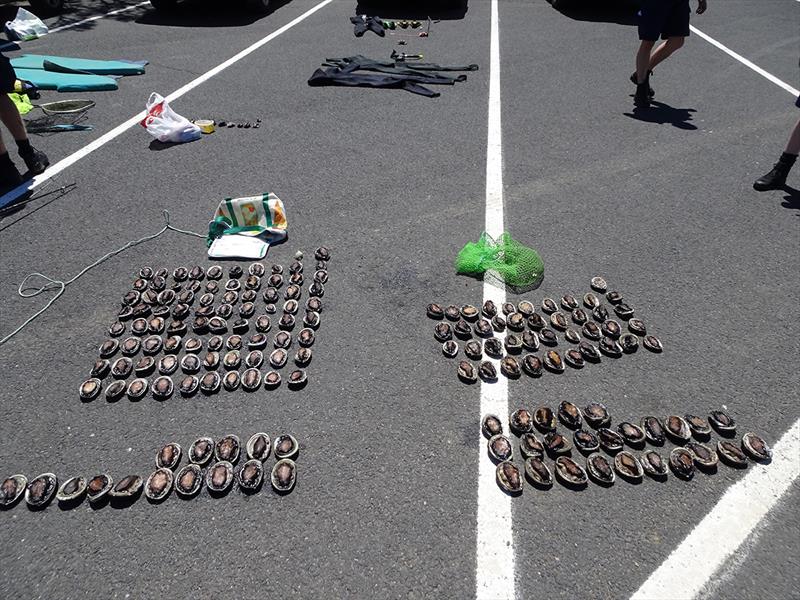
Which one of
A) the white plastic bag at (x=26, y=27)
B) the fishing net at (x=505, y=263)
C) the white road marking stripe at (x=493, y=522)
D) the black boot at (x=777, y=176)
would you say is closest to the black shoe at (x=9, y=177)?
the fishing net at (x=505, y=263)

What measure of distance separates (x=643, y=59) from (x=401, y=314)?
5.77 metres

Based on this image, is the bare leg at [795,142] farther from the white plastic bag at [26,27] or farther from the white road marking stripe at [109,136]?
the white plastic bag at [26,27]

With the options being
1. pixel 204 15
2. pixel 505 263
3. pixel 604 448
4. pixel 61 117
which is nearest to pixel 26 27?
pixel 204 15

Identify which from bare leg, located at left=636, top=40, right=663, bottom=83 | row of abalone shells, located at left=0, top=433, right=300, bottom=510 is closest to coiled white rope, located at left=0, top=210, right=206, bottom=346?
row of abalone shells, located at left=0, top=433, right=300, bottom=510

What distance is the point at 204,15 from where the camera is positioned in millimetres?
11055

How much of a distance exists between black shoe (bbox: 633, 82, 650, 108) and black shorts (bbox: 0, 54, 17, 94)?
25.4 ft

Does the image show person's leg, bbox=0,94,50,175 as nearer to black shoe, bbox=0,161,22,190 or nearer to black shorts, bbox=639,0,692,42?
black shoe, bbox=0,161,22,190

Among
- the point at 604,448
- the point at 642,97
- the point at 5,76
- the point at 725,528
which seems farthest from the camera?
the point at 642,97

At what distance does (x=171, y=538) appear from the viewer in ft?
7.68

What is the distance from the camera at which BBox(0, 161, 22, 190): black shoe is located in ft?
A: 16.2

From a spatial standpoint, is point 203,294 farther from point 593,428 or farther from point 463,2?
point 463,2

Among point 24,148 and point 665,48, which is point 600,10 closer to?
point 665,48

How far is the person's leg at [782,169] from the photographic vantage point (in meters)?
4.93

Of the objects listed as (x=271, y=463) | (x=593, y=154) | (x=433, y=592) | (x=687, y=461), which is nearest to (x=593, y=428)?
(x=687, y=461)
